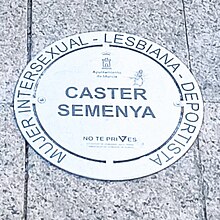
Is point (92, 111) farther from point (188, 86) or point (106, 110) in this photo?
point (188, 86)

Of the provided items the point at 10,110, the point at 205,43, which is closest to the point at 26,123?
the point at 10,110

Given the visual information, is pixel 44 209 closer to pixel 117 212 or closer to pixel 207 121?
pixel 117 212

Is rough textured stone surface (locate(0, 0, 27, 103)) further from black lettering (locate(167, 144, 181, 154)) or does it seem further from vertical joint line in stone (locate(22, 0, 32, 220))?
black lettering (locate(167, 144, 181, 154))

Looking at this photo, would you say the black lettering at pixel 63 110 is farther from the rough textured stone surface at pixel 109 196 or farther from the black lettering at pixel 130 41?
the black lettering at pixel 130 41

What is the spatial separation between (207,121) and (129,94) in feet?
0.91

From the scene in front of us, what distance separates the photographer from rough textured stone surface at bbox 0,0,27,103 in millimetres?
2283

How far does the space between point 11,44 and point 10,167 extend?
50 centimetres

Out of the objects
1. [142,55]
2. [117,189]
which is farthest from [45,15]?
[117,189]

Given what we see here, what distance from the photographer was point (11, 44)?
238 cm

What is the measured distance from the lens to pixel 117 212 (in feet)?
6.72

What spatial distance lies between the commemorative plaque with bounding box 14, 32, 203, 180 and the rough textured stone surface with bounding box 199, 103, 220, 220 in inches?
1.4

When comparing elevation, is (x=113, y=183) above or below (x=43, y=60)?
below

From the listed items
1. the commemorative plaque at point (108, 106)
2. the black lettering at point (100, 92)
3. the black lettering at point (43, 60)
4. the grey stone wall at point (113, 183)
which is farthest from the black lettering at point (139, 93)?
the black lettering at point (43, 60)

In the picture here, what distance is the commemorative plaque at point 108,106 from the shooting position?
7.05ft
